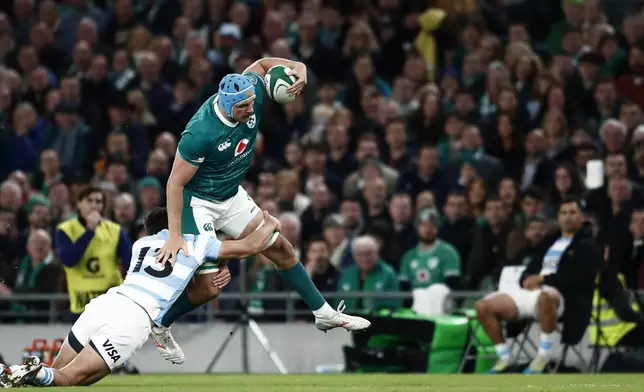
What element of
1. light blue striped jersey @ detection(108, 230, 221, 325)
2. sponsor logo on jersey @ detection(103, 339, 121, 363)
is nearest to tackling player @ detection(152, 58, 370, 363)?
light blue striped jersey @ detection(108, 230, 221, 325)

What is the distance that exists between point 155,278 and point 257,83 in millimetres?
1941

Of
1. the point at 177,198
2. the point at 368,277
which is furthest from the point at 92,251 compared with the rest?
the point at 177,198

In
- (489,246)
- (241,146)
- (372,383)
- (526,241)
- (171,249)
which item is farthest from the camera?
(489,246)

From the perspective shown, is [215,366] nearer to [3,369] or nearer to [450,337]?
A: [450,337]

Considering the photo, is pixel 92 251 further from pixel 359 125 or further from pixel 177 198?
pixel 359 125

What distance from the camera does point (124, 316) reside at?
1131 centimetres

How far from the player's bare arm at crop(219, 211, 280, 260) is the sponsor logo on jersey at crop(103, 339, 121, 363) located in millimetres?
1169

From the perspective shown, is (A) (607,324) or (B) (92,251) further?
(B) (92,251)

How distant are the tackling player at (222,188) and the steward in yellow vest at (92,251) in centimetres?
277

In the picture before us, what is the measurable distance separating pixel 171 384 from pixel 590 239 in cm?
487

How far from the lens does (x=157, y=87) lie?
20.9m

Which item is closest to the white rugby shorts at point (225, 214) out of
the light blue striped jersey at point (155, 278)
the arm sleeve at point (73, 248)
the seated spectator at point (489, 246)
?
the light blue striped jersey at point (155, 278)

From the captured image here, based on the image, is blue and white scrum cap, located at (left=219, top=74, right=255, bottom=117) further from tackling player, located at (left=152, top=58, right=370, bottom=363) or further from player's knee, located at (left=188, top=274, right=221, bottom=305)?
player's knee, located at (left=188, top=274, right=221, bottom=305)

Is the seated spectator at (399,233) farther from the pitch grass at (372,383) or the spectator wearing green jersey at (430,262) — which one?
the pitch grass at (372,383)
